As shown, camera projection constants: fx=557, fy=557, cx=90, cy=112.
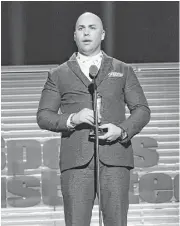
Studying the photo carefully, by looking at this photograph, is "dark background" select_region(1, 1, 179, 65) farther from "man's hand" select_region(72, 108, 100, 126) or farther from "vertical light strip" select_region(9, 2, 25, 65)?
"man's hand" select_region(72, 108, 100, 126)

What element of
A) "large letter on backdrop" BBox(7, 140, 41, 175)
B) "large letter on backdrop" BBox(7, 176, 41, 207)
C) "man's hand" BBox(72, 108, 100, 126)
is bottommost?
"large letter on backdrop" BBox(7, 176, 41, 207)

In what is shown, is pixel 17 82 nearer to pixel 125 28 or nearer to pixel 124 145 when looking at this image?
pixel 125 28

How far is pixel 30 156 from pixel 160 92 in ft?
3.88

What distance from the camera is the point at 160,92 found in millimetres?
4566

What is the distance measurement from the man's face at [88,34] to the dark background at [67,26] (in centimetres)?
110

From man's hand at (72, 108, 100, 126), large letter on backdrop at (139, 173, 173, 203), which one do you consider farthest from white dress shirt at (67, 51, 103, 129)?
large letter on backdrop at (139, 173, 173, 203)

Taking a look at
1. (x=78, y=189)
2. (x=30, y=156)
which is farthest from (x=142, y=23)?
(x=78, y=189)

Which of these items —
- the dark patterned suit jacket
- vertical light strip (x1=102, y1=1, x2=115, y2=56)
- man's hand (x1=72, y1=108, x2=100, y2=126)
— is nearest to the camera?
man's hand (x1=72, y1=108, x2=100, y2=126)

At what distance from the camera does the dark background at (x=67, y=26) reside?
4.14 metres

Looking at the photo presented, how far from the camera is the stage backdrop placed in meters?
Answer: 4.48

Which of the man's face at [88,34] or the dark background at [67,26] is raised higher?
the dark background at [67,26]

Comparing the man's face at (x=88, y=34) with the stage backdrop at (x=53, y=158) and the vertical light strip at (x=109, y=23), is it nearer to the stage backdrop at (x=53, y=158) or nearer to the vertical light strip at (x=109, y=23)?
the vertical light strip at (x=109, y=23)

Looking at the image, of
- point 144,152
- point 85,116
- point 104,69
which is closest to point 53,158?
point 144,152

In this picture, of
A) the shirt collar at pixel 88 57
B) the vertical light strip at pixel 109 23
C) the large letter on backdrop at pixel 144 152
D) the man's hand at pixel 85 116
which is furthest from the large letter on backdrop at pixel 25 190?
the man's hand at pixel 85 116
